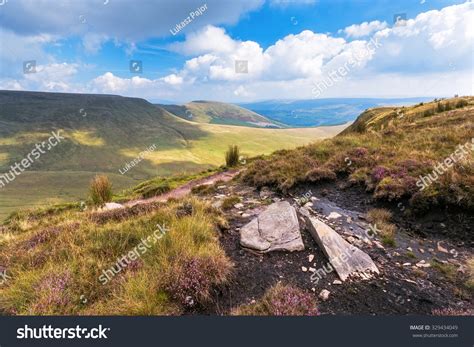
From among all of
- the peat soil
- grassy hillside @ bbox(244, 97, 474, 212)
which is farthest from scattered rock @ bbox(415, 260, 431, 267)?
grassy hillside @ bbox(244, 97, 474, 212)

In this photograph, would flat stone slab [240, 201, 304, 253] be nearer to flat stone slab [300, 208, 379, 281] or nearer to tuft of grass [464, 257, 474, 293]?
flat stone slab [300, 208, 379, 281]

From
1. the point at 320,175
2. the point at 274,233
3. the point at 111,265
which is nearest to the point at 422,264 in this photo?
the point at 274,233

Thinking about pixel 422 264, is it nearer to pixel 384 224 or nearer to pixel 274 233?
pixel 384 224

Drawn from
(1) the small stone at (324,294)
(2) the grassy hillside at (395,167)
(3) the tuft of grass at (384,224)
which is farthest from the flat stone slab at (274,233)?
(2) the grassy hillside at (395,167)

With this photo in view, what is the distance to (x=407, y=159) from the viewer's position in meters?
10.9

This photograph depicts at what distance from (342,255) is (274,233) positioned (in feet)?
5.43

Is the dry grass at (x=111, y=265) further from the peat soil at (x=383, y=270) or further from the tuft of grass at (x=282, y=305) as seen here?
the tuft of grass at (x=282, y=305)

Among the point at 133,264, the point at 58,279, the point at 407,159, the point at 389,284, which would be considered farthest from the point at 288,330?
the point at 407,159

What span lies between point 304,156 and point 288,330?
1052 cm

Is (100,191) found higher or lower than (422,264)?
higher

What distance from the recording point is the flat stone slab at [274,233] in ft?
21.4

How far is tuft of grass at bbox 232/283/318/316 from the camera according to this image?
14.8ft

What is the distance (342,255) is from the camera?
6066 mm

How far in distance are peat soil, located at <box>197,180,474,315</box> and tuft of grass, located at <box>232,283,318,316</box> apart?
27cm
